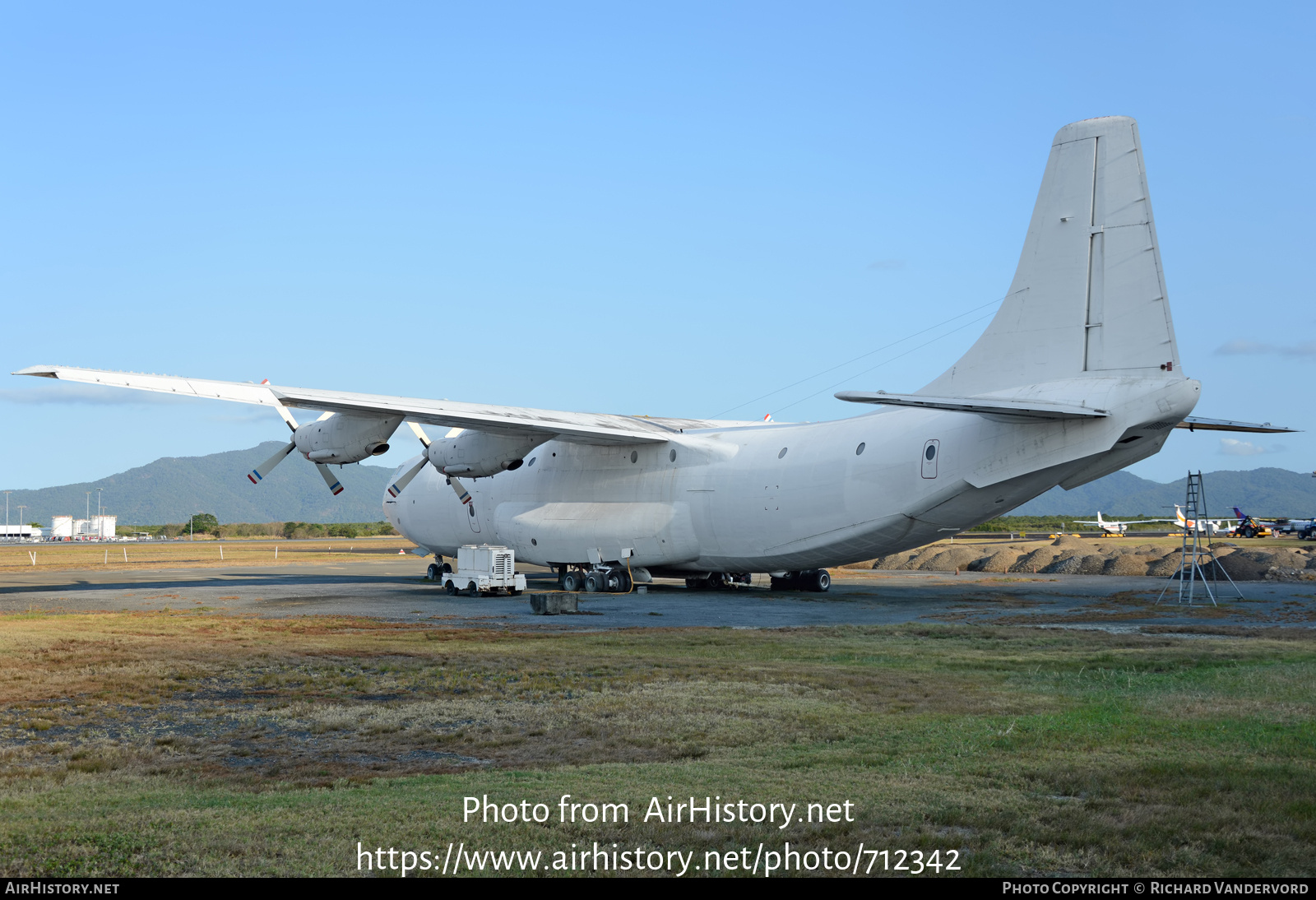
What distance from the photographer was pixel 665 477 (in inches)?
1120

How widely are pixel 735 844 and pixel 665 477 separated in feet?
74.3

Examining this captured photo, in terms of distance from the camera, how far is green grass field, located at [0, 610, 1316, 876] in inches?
229

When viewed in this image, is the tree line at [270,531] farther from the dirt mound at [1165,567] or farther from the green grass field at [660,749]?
the green grass field at [660,749]

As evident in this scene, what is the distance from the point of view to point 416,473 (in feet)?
108

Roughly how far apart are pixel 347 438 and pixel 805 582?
13.4 m

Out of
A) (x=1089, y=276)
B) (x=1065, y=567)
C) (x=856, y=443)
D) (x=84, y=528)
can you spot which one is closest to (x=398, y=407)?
(x=856, y=443)

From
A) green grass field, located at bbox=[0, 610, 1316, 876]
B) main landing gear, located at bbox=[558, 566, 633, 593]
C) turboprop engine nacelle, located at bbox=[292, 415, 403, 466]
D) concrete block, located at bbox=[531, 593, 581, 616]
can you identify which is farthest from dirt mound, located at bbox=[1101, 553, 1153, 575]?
turboprop engine nacelle, located at bbox=[292, 415, 403, 466]

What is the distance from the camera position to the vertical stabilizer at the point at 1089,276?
1848cm

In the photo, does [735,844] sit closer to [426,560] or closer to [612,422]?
[612,422]

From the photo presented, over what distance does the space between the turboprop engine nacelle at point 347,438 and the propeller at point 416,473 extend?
2.35 m

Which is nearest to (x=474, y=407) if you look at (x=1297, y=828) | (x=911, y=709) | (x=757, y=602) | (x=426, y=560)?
(x=757, y=602)

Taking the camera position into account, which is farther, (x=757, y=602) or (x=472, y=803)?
(x=757, y=602)

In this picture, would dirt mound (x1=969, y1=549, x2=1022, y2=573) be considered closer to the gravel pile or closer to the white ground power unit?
the gravel pile
